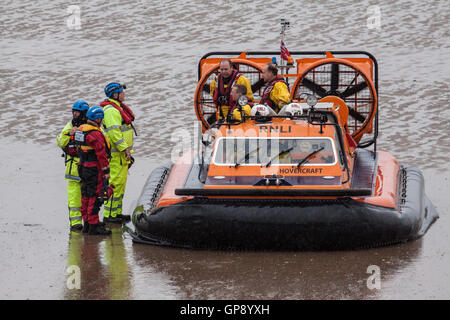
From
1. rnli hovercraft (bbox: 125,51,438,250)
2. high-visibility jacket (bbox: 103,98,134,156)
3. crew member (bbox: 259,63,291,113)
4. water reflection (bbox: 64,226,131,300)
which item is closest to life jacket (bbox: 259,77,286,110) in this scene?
crew member (bbox: 259,63,291,113)

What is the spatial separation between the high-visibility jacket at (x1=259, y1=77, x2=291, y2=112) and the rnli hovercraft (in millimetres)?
224

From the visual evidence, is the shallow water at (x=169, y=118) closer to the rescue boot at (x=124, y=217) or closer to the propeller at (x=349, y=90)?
the rescue boot at (x=124, y=217)

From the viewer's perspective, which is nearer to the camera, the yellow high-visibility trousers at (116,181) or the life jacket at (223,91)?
the yellow high-visibility trousers at (116,181)

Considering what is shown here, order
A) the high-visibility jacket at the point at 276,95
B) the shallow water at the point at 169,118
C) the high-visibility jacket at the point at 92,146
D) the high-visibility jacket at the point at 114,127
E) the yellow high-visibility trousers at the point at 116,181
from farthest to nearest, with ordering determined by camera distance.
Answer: the high-visibility jacket at the point at 276,95, the yellow high-visibility trousers at the point at 116,181, the high-visibility jacket at the point at 114,127, the high-visibility jacket at the point at 92,146, the shallow water at the point at 169,118

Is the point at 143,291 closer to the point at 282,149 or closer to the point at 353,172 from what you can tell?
the point at 282,149

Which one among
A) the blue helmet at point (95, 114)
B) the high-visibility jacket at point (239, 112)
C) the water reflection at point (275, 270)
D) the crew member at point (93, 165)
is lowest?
the water reflection at point (275, 270)

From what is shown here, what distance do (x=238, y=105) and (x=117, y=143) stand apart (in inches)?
47.7

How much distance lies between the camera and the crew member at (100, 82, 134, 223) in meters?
9.27

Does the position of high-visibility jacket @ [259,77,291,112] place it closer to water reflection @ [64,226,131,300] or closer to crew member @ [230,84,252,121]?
crew member @ [230,84,252,121]

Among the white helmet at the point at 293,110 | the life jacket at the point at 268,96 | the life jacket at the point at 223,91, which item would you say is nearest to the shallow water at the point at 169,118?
the life jacket at the point at 223,91

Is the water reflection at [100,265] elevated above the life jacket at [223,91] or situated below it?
below

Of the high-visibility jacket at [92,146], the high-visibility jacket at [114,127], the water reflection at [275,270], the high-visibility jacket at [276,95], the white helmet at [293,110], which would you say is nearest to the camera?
the water reflection at [275,270]

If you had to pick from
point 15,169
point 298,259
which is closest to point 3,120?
point 15,169

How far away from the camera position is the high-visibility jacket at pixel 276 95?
9.66 m
